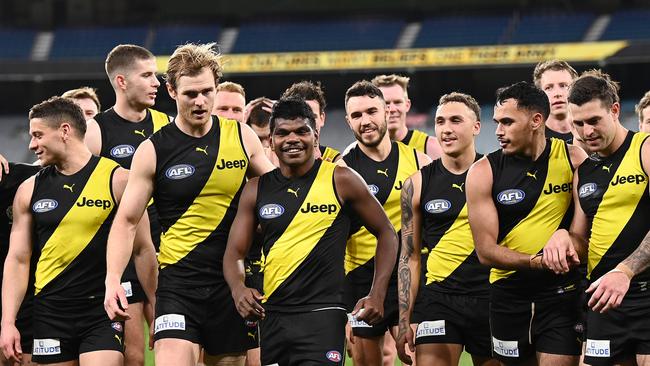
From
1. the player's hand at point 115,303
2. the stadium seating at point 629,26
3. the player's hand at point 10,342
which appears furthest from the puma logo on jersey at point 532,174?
the stadium seating at point 629,26

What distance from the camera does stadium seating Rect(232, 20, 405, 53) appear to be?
98.8ft

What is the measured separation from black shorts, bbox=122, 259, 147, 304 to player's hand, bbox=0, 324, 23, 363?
119 centimetres

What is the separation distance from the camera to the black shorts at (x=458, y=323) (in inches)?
289

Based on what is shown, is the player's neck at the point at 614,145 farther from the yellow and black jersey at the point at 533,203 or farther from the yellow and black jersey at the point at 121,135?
the yellow and black jersey at the point at 121,135

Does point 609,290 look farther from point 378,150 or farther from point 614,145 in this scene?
point 378,150

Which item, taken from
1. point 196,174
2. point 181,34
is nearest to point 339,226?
point 196,174

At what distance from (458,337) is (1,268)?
10.6 ft

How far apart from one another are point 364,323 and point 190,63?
8.48ft

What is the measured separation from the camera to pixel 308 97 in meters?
9.12

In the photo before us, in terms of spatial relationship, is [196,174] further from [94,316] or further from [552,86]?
[552,86]

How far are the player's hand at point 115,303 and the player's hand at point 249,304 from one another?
0.69 m

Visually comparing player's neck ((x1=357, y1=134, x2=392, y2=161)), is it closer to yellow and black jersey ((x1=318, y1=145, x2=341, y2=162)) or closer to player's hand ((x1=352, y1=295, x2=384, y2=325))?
yellow and black jersey ((x1=318, y1=145, x2=341, y2=162))

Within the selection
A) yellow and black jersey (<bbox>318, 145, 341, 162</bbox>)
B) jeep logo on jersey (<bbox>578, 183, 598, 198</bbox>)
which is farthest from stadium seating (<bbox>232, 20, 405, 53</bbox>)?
jeep logo on jersey (<bbox>578, 183, 598, 198</bbox>)

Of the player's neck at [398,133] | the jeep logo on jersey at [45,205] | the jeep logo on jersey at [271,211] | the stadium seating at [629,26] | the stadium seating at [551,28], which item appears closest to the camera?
the jeep logo on jersey at [271,211]
